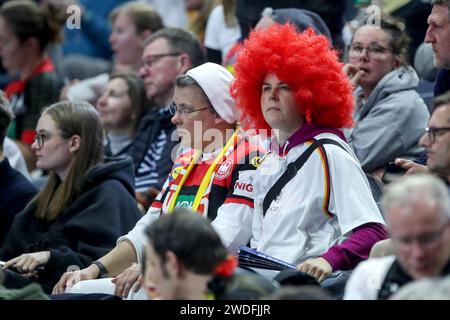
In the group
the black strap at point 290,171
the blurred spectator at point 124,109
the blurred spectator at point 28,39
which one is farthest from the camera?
the blurred spectator at point 28,39

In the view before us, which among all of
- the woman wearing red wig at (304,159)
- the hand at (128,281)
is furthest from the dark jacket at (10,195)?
the woman wearing red wig at (304,159)

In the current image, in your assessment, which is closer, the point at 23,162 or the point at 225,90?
the point at 225,90

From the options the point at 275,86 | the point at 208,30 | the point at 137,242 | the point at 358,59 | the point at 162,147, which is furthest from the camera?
the point at 208,30

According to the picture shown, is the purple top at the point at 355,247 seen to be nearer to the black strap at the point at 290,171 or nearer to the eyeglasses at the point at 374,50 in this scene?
the black strap at the point at 290,171

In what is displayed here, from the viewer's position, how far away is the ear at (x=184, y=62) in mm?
8039

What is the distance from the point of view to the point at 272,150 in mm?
5980

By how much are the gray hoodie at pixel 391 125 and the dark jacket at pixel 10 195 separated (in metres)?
2.04

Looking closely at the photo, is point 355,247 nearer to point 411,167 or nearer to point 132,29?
point 411,167

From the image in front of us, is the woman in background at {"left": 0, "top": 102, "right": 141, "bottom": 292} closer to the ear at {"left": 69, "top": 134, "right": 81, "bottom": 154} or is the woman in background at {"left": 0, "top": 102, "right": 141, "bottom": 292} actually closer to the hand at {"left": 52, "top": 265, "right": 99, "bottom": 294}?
the ear at {"left": 69, "top": 134, "right": 81, "bottom": 154}

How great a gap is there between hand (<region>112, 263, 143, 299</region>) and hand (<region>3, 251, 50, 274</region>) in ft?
2.23

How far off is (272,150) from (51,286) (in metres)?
1.47

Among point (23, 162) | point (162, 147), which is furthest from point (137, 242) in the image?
point (23, 162)

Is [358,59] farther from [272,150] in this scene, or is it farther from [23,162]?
[23,162]

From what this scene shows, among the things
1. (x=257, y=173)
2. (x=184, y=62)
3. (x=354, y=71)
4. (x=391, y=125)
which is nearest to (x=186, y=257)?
(x=257, y=173)
